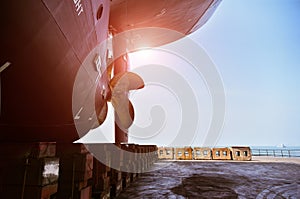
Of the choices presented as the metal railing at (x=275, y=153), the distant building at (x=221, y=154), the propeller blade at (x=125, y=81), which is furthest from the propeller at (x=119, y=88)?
the metal railing at (x=275, y=153)

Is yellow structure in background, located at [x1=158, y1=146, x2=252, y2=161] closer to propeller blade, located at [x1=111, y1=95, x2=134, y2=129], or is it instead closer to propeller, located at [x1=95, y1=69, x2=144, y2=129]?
propeller blade, located at [x1=111, y1=95, x2=134, y2=129]

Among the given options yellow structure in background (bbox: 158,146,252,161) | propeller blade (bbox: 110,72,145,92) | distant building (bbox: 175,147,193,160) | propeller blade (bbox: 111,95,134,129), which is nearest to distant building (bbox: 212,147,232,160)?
yellow structure in background (bbox: 158,146,252,161)

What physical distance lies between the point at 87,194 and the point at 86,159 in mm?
511

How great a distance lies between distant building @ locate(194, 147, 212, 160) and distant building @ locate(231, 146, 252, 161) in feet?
6.03

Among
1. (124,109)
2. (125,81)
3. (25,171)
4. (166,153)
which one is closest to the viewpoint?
(25,171)

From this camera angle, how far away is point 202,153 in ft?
50.2

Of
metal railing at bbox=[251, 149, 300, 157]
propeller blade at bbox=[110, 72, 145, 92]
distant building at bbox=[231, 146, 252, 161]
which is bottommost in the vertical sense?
metal railing at bbox=[251, 149, 300, 157]

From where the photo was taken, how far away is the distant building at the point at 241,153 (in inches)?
548

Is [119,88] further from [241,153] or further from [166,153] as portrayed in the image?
[241,153]

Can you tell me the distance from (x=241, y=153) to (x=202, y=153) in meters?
2.91

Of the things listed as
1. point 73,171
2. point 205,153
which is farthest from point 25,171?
point 205,153

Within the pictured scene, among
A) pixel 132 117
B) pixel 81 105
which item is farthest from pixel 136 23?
pixel 81 105

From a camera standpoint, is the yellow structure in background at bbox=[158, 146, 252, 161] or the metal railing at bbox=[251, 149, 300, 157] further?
the metal railing at bbox=[251, 149, 300, 157]

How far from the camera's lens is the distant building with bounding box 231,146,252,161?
45.6 feet
